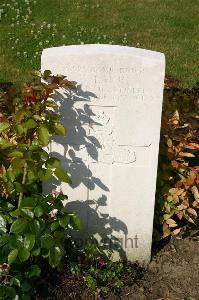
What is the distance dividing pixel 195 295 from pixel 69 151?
138cm

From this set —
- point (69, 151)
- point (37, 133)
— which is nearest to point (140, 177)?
point (69, 151)

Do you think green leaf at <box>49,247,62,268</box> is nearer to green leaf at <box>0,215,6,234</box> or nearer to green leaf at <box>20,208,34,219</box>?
green leaf at <box>20,208,34,219</box>

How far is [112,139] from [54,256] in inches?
33.8

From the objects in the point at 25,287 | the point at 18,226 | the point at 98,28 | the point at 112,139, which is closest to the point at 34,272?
the point at 25,287

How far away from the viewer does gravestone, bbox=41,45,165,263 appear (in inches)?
139

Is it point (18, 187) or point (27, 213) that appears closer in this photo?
point (27, 213)

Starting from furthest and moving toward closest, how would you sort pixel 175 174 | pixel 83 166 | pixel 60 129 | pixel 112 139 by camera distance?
1. pixel 175 174
2. pixel 83 166
3. pixel 112 139
4. pixel 60 129

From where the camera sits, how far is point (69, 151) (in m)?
3.81

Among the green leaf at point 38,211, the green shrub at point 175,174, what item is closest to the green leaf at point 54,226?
the green leaf at point 38,211

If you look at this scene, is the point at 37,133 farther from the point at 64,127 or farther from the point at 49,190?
the point at 49,190

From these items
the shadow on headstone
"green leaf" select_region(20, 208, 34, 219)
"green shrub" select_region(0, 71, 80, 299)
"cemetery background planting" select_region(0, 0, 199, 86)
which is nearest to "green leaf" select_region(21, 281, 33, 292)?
"green shrub" select_region(0, 71, 80, 299)

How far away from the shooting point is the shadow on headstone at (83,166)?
144 inches

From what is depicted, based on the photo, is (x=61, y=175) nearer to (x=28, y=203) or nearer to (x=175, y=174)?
(x=28, y=203)

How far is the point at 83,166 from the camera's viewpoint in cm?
388
